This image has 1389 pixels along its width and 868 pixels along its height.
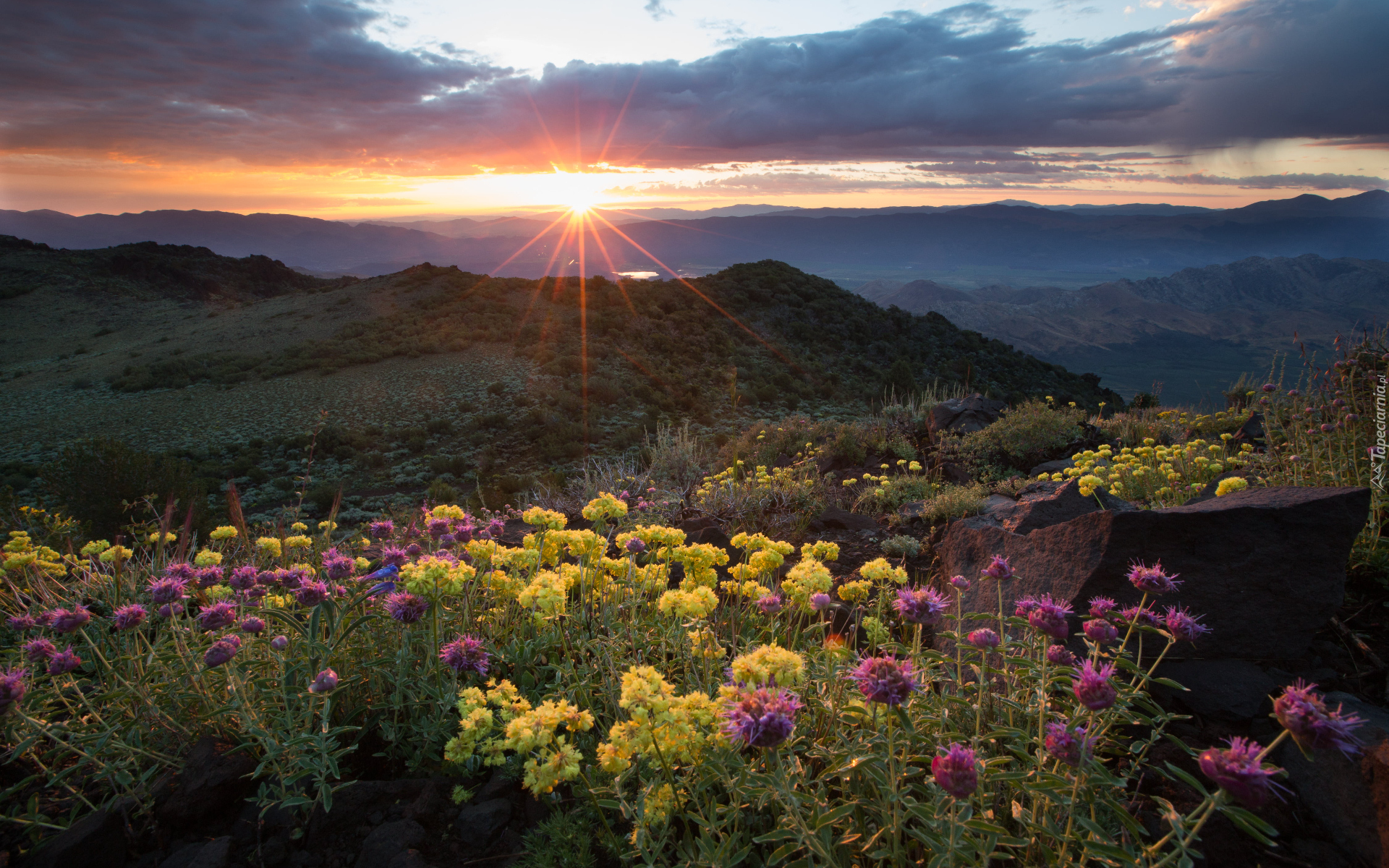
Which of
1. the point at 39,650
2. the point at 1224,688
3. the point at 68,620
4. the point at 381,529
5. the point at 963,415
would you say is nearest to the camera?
the point at 39,650

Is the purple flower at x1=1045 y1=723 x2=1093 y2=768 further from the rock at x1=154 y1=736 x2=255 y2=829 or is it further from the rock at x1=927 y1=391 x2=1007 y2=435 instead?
the rock at x1=927 y1=391 x2=1007 y2=435

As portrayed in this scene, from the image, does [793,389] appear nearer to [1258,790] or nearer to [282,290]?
[1258,790]

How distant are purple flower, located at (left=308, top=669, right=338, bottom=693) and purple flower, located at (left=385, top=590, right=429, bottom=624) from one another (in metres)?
0.34

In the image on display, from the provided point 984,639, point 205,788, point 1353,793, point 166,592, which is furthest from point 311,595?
point 1353,793

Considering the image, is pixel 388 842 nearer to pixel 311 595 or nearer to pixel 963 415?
pixel 311 595

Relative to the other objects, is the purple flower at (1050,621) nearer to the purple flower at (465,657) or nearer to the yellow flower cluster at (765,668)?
the yellow flower cluster at (765,668)

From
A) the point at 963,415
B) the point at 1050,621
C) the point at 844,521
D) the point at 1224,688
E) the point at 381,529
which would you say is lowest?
the point at 963,415

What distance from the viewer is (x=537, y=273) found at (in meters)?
161

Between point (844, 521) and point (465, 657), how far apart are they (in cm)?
437

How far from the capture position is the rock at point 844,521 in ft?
19.8

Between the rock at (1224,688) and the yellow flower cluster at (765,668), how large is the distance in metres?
1.79

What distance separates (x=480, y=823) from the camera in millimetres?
2096

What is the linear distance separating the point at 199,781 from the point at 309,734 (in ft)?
1.49

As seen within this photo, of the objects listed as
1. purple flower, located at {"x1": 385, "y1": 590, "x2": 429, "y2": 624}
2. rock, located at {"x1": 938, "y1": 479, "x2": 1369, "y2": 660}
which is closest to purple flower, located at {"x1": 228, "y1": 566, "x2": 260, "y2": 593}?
purple flower, located at {"x1": 385, "y1": 590, "x2": 429, "y2": 624}
